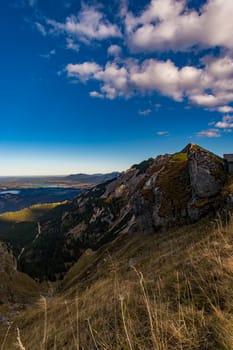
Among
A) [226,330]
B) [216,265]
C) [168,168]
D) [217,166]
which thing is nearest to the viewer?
[226,330]

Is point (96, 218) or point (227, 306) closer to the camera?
point (227, 306)

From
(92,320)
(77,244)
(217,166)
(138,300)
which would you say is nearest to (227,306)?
(138,300)

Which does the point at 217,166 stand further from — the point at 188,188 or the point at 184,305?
the point at 184,305

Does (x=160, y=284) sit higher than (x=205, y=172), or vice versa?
(x=205, y=172)

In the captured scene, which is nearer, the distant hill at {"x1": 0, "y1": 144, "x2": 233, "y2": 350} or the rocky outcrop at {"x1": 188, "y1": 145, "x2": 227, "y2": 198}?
the distant hill at {"x1": 0, "y1": 144, "x2": 233, "y2": 350}

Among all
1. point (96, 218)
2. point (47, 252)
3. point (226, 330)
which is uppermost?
point (226, 330)

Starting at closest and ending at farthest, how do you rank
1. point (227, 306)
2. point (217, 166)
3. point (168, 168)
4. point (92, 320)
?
point (227, 306) → point (92, 320) → point (217, 166) → point (168, 168)

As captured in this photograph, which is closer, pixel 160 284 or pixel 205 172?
pixel 160 284

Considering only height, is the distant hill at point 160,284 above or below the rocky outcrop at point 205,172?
below

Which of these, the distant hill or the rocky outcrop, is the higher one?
the rocky outcrop

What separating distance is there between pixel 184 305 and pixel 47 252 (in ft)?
557

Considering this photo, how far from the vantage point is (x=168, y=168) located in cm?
3581

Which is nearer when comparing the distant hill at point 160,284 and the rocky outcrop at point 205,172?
the distant hill at point 160,284

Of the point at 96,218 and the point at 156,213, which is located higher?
the point at 156,213
